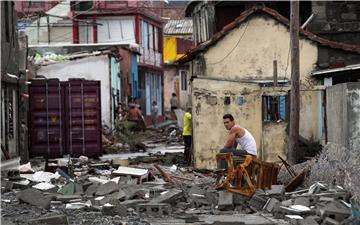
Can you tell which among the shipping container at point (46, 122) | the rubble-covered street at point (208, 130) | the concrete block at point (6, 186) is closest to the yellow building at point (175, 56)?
the rubble-covered street at point (208, 130)

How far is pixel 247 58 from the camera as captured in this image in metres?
21.1

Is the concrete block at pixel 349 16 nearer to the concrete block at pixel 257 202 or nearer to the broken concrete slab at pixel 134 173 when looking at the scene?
the broken concrete slab at pixel 134 173

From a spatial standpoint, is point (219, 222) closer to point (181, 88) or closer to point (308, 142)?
point (308, 142)

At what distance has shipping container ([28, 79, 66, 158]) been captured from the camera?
23344mm

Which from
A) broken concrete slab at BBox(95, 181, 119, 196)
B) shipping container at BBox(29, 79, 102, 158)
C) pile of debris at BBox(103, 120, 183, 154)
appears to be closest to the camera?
broken concrete slab at BBox(95, 181, 119, 196)

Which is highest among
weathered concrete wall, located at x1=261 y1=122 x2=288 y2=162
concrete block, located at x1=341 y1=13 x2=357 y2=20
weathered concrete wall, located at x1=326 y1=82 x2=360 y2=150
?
concrete block, located at x1=341 y1=13 x2=357 y2=20

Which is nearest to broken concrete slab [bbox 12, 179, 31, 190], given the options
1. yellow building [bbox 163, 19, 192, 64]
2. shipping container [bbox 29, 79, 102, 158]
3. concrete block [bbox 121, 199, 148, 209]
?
concrete block [bbox 121, 199, 148, 209]

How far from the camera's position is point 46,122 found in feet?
76.8

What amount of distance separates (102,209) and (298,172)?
4.71m

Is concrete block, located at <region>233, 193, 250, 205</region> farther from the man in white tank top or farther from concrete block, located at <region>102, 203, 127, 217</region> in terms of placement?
concrete block, located at <region>102, 203, 127, 217</region>

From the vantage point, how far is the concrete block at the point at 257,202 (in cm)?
1173

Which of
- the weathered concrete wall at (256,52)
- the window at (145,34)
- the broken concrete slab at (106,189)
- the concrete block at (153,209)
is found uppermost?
the window at (145,34)

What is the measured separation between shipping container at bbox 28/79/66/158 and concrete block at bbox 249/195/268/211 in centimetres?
1257

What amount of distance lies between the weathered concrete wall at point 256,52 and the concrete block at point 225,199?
31.6ft
